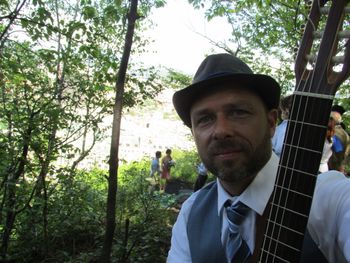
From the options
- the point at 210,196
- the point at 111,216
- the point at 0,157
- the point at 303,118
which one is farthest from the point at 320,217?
the point at 0,157

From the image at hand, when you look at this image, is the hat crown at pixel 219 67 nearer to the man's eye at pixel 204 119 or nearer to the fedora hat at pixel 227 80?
the fedora hat at pixel 227 80

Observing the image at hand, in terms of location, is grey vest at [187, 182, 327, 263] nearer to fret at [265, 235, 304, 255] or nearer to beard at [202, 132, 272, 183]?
fret at [265, 235, 304, 255]

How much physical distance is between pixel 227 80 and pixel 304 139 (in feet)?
1.37

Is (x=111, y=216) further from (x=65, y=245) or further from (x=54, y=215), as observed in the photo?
(x=65, y=245)

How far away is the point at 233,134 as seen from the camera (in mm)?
1265

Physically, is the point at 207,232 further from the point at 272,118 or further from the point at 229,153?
the point at 272,118

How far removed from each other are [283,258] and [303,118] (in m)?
0.45

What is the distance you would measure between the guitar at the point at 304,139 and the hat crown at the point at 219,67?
0.29 metres

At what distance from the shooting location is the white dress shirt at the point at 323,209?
0.95 m

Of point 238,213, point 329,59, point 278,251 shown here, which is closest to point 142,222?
point 238,213

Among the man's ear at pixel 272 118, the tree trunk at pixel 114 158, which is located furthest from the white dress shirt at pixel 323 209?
the tree trunk at pixel 114 158

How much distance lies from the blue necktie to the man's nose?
0.28m

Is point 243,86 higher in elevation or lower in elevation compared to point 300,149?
higher

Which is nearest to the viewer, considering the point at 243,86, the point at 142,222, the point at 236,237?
the point at 236,237
